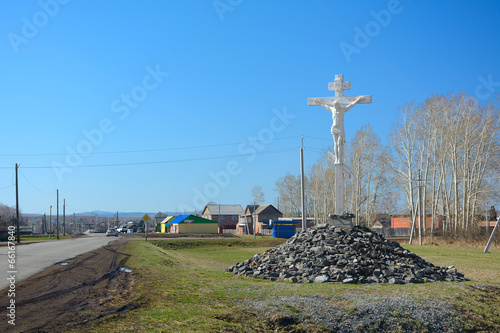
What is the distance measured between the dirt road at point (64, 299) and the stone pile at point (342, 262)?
199 inches

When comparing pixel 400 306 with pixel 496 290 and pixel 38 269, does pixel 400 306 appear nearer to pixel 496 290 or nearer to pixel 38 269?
pixel 496 290

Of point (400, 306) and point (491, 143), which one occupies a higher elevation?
point (491, 143)

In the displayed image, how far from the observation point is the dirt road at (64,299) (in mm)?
7758

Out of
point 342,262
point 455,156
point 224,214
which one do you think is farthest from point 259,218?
point 342,262

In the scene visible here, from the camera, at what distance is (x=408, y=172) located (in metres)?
48.7

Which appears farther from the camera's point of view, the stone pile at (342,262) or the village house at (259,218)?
the village house at (259,218)

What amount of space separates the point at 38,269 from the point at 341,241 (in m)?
11.8

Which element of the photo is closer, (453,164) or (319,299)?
(319,299)

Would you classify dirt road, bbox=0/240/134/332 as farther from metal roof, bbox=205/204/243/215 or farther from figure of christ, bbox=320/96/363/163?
metal roof, bbox=205/204/243/215

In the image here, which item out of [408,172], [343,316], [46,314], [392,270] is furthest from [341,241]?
[408,172]

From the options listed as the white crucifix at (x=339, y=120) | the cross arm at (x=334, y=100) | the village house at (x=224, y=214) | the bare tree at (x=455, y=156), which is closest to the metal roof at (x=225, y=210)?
the village house at (x=224, y=214)

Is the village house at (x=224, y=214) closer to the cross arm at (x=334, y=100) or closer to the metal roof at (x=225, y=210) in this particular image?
the metal roof at (x=225, y=210)

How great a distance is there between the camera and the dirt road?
7.76 metres

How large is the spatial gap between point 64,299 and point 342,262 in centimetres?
866
